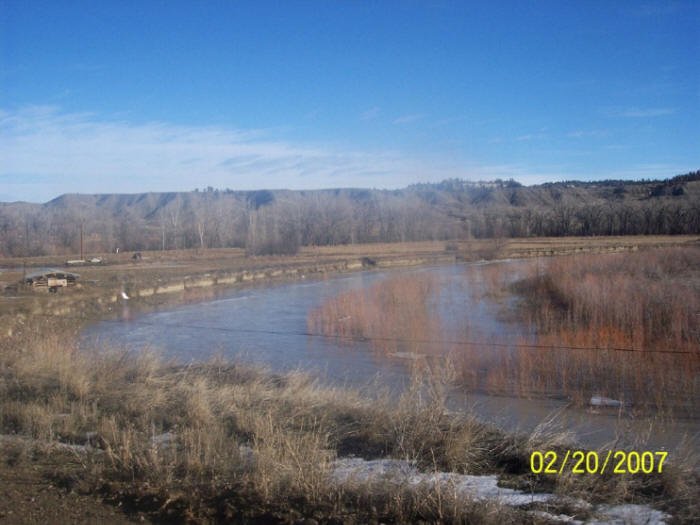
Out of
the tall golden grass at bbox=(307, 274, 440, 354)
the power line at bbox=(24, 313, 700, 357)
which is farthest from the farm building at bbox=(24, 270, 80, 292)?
the tall golden grass at bbox=(307, 274, 440, 354)

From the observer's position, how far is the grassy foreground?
4.00 m

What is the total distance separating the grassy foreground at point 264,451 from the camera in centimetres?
400

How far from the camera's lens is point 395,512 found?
3.87 m

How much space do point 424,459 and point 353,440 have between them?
0.80 m

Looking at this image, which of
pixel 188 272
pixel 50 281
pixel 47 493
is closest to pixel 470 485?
pixel 47 493

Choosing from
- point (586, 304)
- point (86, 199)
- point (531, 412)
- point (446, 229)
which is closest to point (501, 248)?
point (446, 229)

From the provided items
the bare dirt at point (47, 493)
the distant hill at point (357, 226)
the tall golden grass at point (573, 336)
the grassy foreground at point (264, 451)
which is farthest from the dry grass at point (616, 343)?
the distant hill at point (357, 226)

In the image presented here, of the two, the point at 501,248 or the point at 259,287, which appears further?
the point at 501,248

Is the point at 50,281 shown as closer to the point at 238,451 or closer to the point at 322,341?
the point at 322,341

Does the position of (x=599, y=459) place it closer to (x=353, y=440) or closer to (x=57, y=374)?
(x=353, y=440)
